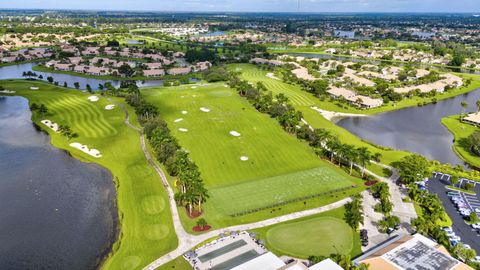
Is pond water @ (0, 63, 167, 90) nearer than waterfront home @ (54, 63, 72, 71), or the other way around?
pond water @ (0, 63, 167, 90)

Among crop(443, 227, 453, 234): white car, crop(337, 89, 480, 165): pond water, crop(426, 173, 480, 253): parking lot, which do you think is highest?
crop(443, 227, 453, 234): white car

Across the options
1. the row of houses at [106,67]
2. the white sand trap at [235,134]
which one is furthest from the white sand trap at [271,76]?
the white sand trap at [235,134]

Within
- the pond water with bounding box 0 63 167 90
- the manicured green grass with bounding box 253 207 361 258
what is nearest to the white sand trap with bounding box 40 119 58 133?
the pond water with bounding box 0 63 167 90

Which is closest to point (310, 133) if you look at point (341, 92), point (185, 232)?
point (185, 232)

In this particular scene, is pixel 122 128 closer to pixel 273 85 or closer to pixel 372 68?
pixel 273 85

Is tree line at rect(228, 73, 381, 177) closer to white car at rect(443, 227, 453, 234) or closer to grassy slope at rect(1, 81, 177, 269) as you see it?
white car at rect(443, 227, 453, 234)

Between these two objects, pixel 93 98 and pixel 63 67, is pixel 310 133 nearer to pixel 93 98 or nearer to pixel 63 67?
pixel 93 98
